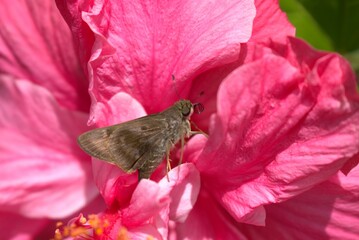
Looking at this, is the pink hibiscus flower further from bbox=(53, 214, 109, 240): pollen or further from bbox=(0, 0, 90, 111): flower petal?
bbox=(53, 214, 109, 240): pollen

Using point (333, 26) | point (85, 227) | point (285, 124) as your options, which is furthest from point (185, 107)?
point (333, 26)

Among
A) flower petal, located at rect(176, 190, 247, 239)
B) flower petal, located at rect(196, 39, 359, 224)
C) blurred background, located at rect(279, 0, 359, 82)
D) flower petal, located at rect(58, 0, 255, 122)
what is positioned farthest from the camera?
blurred background, located at rect(279, 0, 359, 82)

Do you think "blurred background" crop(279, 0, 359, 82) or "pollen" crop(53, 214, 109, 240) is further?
"blurred background" crop(279, 0, 359, 82)

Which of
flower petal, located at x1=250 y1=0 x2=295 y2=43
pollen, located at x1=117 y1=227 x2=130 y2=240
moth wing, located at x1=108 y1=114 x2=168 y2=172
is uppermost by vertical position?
flower petal, located at x1=250 y1=0 x2=295 y2=43

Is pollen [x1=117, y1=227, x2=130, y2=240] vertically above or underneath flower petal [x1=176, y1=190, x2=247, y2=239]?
above

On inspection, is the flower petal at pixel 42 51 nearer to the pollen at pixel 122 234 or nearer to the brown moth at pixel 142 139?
the brown moth at pixel 142 139

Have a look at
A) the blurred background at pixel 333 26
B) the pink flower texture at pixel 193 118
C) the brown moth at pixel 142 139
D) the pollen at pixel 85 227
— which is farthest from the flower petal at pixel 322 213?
the blurred background at pixel 333 26

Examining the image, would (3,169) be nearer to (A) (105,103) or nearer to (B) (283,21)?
(A) (105,103)

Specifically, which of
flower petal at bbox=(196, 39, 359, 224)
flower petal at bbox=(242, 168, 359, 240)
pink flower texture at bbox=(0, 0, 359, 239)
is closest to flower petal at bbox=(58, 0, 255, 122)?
pink flower texture at bbox=(0, 0, 359, 239)
